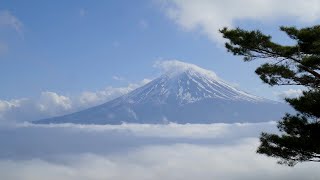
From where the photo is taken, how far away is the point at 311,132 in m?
24.7

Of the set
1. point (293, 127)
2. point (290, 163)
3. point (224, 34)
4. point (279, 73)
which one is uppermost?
point (224, 34)

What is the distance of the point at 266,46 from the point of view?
23.8 m

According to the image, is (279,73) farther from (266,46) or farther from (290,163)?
(290,163)

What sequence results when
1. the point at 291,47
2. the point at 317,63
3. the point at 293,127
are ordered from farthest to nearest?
the point at 293,127
the point at 291,47
the point at 317,63

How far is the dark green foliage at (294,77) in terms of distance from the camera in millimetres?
22906

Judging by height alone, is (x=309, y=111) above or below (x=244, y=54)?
below

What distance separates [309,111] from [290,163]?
342 cm

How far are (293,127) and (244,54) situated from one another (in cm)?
469

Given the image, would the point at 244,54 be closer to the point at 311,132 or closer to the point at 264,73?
the point at 264,73

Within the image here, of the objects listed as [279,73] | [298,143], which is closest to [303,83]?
A: [279,73]

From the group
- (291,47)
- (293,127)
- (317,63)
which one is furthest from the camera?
(293,127)

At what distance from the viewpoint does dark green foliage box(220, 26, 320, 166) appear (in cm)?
2291

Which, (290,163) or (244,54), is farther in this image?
(290,163)

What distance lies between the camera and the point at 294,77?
24344 mm
